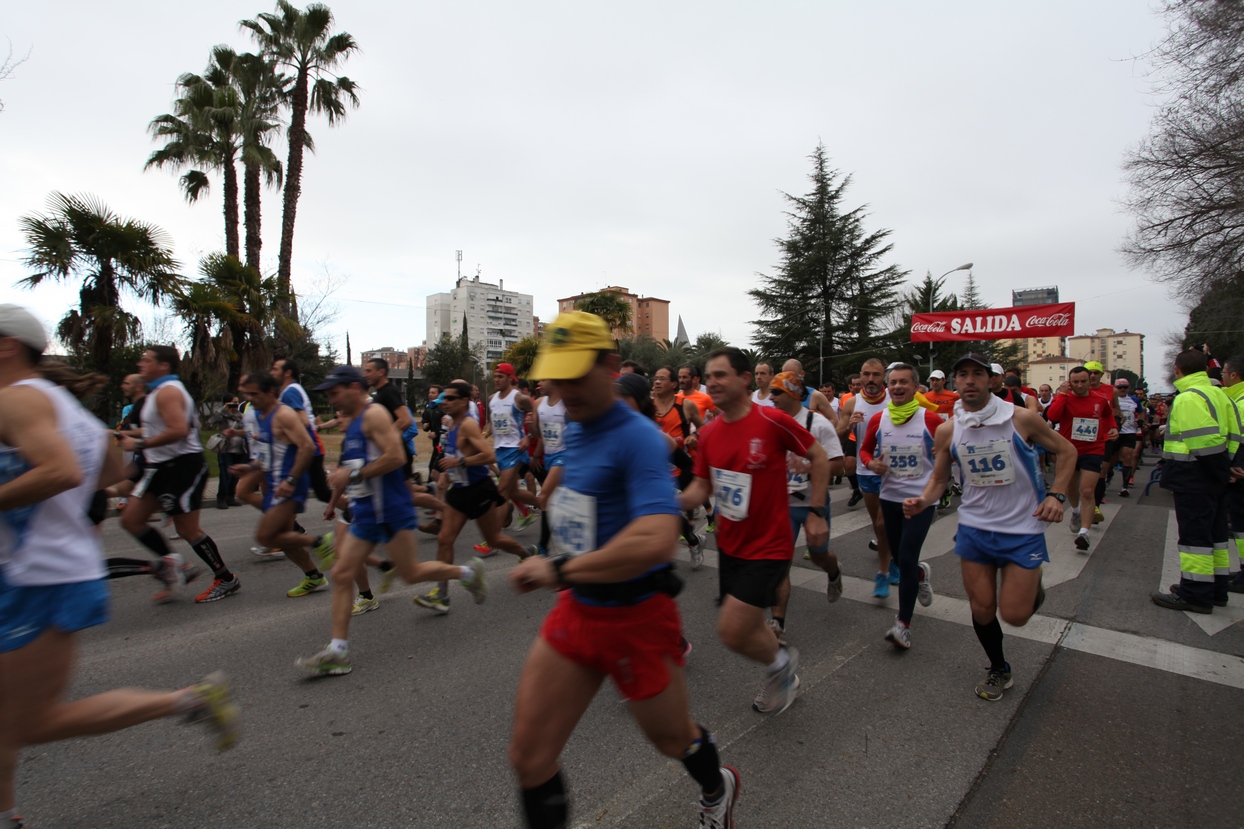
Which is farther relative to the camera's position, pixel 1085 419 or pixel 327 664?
pixel 1085 419

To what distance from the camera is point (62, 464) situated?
214 cm

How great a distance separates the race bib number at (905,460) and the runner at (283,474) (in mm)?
4469

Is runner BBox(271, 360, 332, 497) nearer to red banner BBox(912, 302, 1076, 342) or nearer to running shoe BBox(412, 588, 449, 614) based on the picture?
running shoe BBox(412, 588, 449, 614)

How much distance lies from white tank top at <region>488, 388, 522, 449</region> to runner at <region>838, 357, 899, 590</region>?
3.50m

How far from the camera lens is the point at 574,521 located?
6.84 feet

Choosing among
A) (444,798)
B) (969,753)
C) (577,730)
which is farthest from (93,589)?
(969,753)

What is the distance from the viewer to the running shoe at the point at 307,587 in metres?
5.62

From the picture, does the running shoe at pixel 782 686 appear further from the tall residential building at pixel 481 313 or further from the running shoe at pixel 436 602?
the tall residential building at pixel 481 313

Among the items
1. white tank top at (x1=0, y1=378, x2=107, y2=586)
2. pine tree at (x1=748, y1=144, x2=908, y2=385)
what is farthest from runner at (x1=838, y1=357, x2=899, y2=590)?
pine tree at (x1=748, y1=144, x2=908, y2=385)

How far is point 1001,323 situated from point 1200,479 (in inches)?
627

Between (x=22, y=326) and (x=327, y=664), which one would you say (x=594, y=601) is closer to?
(x=22, y=326)

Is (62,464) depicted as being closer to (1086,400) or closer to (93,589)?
(93,589)

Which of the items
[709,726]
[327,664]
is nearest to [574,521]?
[709,726]

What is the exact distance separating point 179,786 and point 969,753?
3533mm
